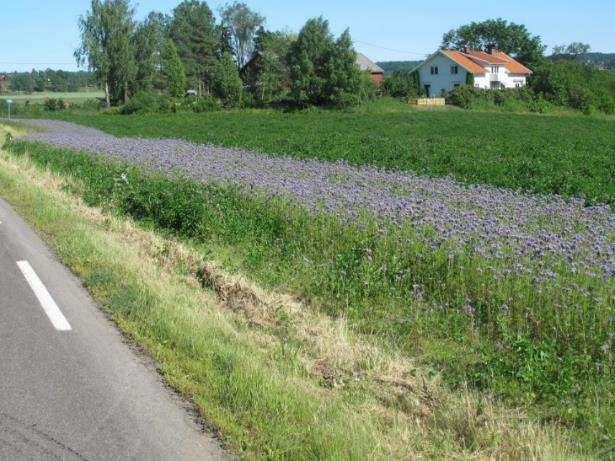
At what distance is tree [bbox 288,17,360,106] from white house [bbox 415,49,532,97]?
71.3 ft

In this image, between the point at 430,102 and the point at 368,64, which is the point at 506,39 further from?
the point at 430,102

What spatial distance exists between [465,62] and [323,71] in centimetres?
2873

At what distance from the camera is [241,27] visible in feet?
362

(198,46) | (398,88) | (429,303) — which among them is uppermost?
(198,46)

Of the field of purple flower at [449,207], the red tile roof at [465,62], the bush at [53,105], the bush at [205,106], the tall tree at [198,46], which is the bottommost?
the field of purple flower at [449,207]

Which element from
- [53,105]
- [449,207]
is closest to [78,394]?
[449,207]

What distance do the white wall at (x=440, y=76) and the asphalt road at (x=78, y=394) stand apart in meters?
87.3

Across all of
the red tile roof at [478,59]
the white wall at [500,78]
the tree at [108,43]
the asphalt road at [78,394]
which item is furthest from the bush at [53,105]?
the asphalt road at [78,394]

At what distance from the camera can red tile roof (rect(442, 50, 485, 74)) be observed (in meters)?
91.3

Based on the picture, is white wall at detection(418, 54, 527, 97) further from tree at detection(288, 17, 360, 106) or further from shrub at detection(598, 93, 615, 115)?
tree at detection(288, 17, 360, 106)

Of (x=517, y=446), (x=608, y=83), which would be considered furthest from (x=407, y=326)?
(x=608, y=83)

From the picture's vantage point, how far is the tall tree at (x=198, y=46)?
10894cm

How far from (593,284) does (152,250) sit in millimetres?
6162

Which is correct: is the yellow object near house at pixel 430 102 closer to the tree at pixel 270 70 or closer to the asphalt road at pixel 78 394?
the tree at pixel 270 70
